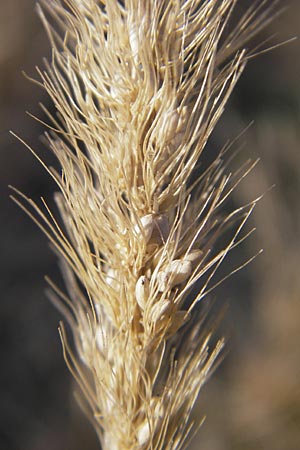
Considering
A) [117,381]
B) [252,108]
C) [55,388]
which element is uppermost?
[117,381]

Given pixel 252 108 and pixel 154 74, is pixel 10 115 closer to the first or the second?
pixel 252 108

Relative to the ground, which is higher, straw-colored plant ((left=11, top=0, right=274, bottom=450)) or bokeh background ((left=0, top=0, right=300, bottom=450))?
straw-colored plant ((left=11, top=0, right=274, bottom=450))

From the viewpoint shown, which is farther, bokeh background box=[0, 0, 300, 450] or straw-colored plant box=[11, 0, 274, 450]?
bokeh background box=[0, 0, 300, 450]

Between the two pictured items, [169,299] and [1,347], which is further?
[1,347]

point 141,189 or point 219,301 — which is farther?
point 219,301

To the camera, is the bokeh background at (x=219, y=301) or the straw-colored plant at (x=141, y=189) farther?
the bokeh background at (x=219, y=301)

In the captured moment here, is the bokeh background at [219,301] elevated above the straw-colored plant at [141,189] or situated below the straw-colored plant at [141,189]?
below

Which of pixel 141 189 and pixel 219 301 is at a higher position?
pixel 141 189

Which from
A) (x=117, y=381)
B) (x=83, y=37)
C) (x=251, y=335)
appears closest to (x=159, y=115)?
(x=83, y=37)
